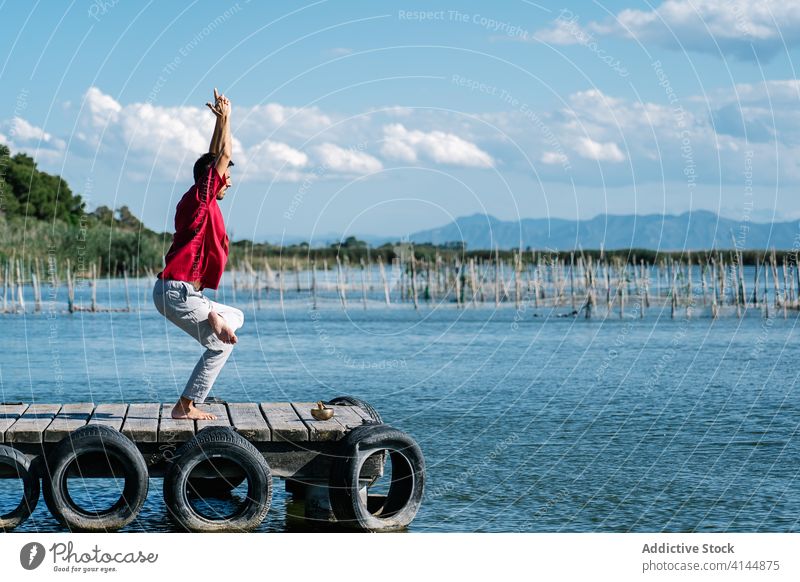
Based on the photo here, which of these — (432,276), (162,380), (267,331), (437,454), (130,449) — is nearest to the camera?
(130,449)

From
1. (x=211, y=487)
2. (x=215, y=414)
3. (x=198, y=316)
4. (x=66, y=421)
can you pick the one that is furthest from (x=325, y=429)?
(x=211, y=487)

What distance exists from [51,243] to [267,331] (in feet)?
107

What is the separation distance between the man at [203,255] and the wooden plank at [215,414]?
24.0 inches

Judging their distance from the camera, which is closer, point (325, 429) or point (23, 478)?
point (23, 478)

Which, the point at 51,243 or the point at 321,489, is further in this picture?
the point at 51,243

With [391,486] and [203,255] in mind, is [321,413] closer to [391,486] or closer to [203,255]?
[391,486]

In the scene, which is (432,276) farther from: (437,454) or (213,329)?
(213,329)

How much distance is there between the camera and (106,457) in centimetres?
1195

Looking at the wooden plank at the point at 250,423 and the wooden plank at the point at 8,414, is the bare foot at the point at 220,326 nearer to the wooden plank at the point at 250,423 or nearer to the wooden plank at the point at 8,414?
the wooden plank at the point at 250,423

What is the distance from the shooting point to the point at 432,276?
325 feet

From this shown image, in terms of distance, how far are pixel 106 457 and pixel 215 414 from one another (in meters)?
1.39

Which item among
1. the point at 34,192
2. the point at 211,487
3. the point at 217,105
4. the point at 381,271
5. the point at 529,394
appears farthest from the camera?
the point at 34,192

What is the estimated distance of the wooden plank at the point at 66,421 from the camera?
39.6ft
